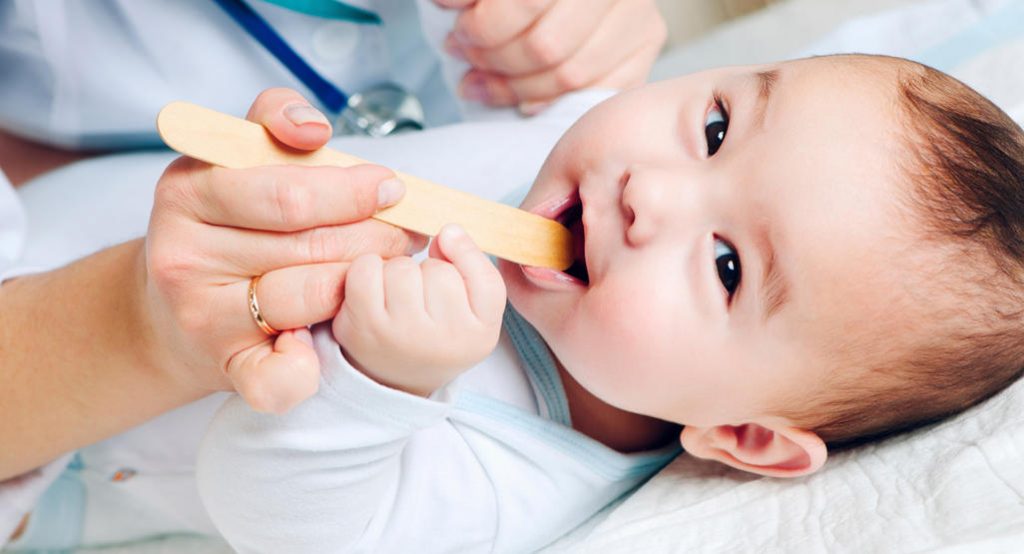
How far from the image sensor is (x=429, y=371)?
2.10 ft

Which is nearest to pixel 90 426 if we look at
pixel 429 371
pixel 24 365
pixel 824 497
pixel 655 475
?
pixel 24 365

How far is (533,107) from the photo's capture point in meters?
1.05

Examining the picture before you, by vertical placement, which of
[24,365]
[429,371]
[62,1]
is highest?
[62,1]

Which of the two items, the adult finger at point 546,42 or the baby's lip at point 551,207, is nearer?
the baby's lip at point 551,207

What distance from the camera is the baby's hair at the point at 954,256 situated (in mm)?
693

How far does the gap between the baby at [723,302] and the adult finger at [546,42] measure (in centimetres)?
20

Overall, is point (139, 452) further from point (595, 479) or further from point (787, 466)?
point (787, 466)

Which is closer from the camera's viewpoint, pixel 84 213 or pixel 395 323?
pixel 395 323

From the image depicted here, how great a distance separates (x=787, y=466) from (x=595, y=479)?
0.17 metres

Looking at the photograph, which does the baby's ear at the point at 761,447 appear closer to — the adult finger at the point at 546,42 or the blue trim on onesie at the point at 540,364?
the blue trim on onesie at the point at 540,364

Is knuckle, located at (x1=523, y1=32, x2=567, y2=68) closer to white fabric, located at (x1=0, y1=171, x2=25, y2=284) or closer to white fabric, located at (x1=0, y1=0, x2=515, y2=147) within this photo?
white fabric, located at (x1=0, y1=0, x2=515, y2=147)

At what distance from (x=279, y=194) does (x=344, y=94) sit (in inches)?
20.6

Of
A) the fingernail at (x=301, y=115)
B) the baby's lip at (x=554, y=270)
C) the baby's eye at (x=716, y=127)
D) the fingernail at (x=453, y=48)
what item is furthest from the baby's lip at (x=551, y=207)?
the fingernail at (x=453, y=48)

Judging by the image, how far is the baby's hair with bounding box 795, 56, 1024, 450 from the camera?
2.27 feet
